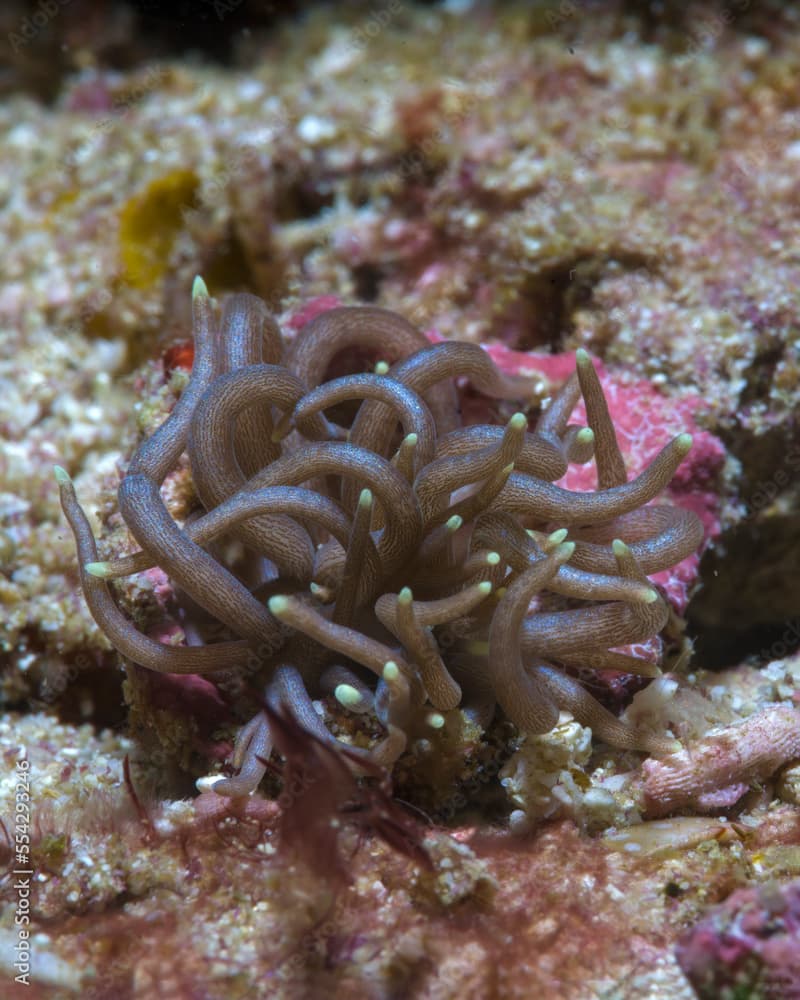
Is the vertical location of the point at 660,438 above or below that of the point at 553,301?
below

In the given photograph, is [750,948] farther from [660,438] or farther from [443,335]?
[443,335]

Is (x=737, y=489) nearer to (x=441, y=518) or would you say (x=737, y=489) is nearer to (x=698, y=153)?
(x=441, y=518)

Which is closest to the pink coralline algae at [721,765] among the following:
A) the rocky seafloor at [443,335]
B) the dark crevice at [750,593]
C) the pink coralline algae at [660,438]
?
the rocky seafloor at [443,335]

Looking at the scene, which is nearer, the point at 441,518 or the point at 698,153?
the point at 441,518

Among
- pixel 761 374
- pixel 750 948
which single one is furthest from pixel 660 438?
pixel 750 948

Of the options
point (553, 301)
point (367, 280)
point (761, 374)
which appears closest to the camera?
point (761, 374)

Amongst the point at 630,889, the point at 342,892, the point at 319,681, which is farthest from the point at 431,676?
the point at 630,889

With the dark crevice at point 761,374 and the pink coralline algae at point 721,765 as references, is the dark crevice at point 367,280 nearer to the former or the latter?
the dark crevice at point 761,374

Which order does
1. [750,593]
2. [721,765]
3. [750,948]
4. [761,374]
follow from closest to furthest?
[750,948], [721,765], [761,374], [750,593]

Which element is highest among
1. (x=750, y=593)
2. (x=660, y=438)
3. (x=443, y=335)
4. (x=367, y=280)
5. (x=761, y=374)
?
(x=367, y=280)
